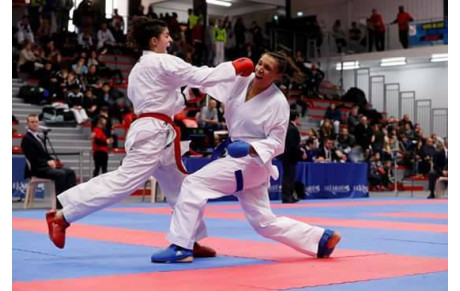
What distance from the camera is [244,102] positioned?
4.68 m

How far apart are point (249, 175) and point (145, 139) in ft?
2.55

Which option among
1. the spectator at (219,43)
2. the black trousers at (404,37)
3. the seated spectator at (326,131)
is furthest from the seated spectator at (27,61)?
the black trousers at (404,37)

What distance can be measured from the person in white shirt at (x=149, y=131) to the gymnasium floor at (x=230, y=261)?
364 millimetres

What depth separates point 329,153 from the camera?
1656 cm

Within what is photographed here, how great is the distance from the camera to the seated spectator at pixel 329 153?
16.5 m

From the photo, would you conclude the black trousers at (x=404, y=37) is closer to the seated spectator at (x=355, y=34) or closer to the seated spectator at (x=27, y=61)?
the seated spectator at (x=355, y=34)

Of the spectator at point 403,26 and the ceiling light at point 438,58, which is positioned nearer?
the ceiling light at point 438,58

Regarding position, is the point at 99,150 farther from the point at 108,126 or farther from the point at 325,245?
the point at 325,245

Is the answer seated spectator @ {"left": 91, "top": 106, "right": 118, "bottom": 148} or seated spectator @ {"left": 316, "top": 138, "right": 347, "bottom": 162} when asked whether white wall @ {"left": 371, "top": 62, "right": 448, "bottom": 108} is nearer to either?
seated spectator @ {"left": 316, "top": 138, "right": 347, "bottom": 162}

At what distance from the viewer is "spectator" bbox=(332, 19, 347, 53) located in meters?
26.8

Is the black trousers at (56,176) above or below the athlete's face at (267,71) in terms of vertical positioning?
below

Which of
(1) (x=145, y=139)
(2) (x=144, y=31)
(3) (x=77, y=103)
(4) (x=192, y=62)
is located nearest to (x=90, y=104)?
(3) (x=77, y=103)
